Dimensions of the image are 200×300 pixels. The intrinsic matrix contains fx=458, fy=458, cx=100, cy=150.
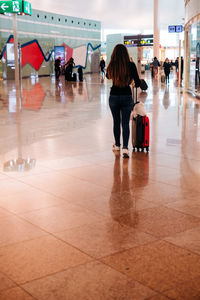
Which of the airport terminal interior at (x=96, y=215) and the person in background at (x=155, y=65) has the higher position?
the person in background at (x=155, y=65)

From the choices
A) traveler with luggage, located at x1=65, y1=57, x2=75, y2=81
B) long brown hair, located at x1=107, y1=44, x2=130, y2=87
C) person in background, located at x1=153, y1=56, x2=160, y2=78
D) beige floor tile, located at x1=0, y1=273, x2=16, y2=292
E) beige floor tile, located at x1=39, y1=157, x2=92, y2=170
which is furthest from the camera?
person in background, located at x1=153, y1=56, x2=160, y2=78

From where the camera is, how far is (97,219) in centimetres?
442

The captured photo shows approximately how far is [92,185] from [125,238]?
6.01ft

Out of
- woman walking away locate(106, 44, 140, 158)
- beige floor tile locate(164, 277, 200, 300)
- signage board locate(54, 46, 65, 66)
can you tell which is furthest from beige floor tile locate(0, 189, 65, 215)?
signage board locate(54, 46, 65, 66)

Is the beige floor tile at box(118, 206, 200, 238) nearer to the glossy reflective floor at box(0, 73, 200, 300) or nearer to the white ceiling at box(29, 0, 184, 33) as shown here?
the glossy reflective floor at box(0, 73, 200, 300)

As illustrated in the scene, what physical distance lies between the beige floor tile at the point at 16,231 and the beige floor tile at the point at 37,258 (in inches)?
4.5

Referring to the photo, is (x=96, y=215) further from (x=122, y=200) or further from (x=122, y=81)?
(x=122, y=81)

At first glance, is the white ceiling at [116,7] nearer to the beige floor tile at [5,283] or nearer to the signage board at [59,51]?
the signage board at [59,51]

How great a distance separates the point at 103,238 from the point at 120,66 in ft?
13.0

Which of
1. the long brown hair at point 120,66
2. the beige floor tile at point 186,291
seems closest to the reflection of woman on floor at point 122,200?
the beige floor tile at point 186,291

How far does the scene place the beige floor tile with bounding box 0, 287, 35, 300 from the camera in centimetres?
292

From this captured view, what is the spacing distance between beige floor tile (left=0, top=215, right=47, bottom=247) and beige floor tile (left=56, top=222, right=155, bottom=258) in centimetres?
24

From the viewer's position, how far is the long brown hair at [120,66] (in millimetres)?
7238

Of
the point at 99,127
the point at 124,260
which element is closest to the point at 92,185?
the point at 124,260
